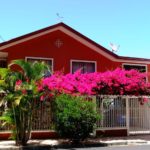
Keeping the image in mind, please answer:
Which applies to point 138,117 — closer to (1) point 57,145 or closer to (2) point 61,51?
(1) point 57,145

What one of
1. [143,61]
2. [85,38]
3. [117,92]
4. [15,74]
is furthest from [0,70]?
[143,61]

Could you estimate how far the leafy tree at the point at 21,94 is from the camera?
1467 centimetres

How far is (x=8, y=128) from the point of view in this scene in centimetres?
1612

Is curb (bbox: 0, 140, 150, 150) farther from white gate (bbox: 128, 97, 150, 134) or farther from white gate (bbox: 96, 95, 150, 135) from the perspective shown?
white gate (bbox: 128, 97, 150, 134)

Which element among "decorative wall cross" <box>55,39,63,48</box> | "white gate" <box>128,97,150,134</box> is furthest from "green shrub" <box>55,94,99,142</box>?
"decorative wall cross" <box>55,39,63,48</box>

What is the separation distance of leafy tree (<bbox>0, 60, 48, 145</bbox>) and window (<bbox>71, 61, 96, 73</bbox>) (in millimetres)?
7584

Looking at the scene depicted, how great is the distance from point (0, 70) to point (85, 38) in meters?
9.19

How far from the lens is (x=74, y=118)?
1522 centimetres

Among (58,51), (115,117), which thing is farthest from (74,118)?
(58,51)

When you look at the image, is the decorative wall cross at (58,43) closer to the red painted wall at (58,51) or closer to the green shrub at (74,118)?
the red painted wall at (58,51)

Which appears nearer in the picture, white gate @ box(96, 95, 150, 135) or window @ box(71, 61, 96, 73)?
white gate @ box(96, 95, 150, 135)

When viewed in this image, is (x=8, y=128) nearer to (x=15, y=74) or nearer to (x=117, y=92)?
(x=15, y=74)

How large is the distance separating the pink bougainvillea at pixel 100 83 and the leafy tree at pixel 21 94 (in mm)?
1247

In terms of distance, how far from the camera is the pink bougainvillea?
16.9 meters
